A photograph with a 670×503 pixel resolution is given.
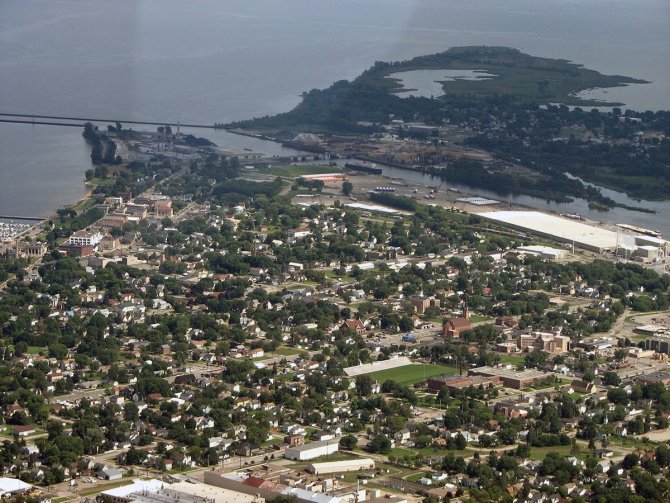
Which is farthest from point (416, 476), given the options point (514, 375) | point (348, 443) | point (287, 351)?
point (287, 351)

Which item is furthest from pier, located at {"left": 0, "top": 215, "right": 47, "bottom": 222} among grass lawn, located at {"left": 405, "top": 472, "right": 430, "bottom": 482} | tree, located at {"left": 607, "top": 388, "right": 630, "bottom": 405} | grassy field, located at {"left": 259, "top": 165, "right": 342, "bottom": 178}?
grass lawn, located at {"left": 405, "top": 472, "right": 430, "bottom": 482}

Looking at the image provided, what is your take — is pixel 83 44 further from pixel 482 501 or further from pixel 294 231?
pixel 482 501

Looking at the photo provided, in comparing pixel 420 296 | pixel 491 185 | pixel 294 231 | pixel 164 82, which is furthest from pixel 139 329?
pixel 164 82

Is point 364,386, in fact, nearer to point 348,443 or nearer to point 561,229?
A: point 348,443

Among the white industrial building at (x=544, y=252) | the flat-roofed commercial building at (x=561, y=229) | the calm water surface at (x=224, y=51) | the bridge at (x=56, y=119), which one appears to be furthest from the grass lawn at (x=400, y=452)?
the bridge at (x=56, y=119)

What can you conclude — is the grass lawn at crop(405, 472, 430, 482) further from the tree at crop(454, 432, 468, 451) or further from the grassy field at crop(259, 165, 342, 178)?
the grassy field at crop(259, 165, 342, 178)
